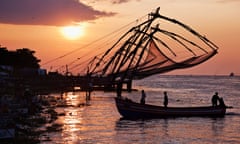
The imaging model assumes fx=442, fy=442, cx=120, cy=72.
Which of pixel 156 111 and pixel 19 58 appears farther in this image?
pixel 19 58

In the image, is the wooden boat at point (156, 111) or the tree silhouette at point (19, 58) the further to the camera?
the tree silhouette at point (19, 58)

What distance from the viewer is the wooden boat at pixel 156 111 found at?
3253 cm

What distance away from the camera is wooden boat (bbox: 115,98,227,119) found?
32531mm

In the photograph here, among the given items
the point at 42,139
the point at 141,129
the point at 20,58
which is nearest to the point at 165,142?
the point at 141,129

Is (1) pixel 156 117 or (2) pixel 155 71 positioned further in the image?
(1) pixel 156 117

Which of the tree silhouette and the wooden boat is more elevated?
the tree silhouette

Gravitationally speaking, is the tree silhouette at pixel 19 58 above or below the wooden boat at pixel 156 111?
above

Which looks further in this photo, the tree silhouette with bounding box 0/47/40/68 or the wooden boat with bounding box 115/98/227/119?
the tree silhouette with bounding box 0/47/40/68

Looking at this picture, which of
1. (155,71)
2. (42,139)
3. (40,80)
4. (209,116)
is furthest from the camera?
(40,80)

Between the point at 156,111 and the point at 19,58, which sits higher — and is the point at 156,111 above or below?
below

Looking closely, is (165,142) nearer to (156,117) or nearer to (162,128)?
(162,128)

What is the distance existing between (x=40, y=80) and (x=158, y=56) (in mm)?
34367

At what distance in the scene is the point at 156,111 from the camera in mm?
33531

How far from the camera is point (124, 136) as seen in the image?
2447 centimetres
